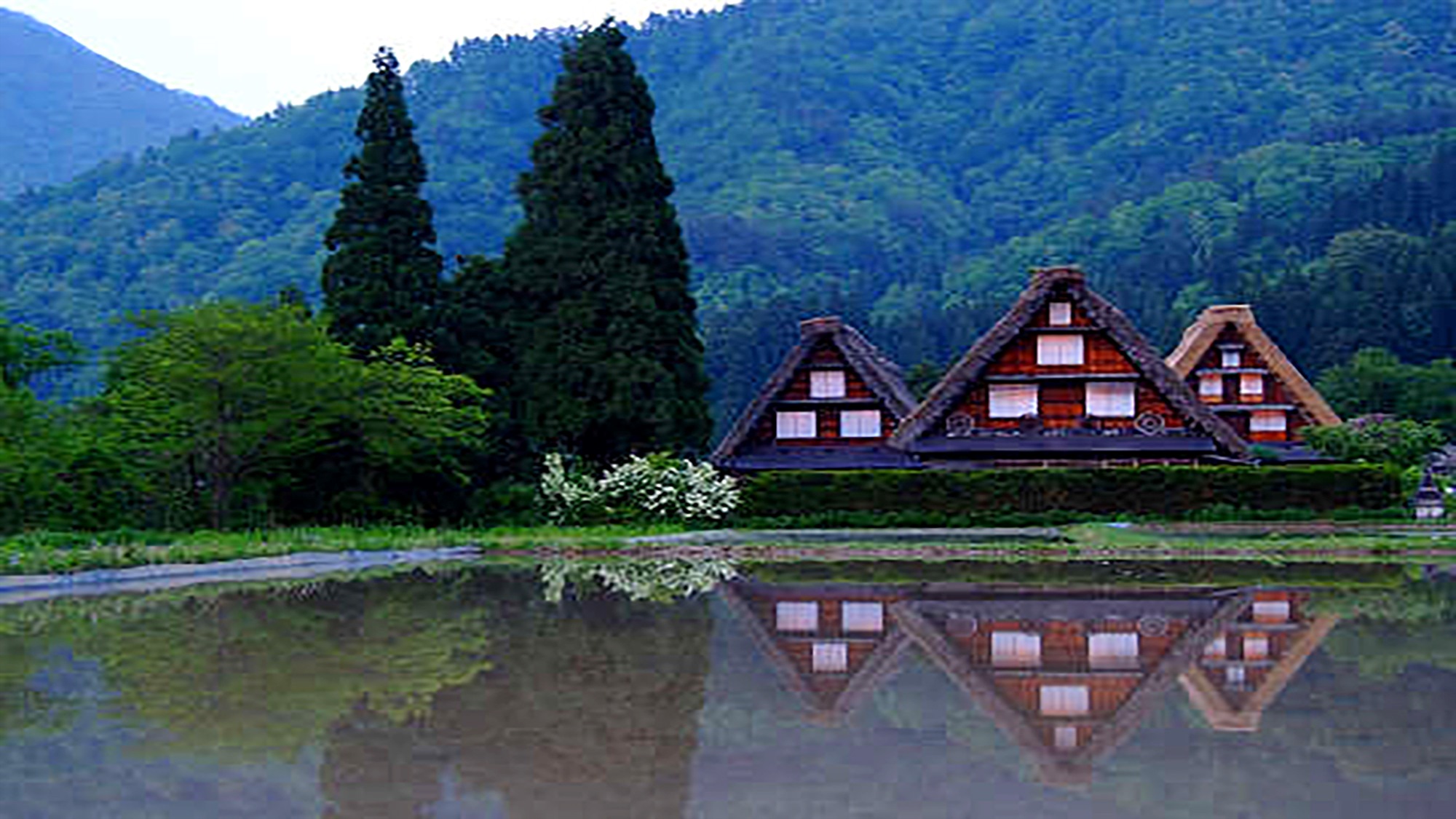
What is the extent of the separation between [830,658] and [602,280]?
27713 millimetres

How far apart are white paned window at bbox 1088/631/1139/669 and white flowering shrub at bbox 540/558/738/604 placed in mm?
7208

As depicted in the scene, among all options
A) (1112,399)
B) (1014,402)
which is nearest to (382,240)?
(1014,402)

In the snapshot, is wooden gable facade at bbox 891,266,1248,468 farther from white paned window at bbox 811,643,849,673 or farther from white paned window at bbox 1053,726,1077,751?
white paned window at bbox 1053,726,1077,751

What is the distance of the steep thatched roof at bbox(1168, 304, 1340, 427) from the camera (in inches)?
2265

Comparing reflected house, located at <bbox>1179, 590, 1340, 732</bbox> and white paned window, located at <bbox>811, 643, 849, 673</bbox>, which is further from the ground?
reflected house, located at <bbox>1179, 590, 1340, 732</bbox>

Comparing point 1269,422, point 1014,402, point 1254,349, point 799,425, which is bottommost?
point 799,425

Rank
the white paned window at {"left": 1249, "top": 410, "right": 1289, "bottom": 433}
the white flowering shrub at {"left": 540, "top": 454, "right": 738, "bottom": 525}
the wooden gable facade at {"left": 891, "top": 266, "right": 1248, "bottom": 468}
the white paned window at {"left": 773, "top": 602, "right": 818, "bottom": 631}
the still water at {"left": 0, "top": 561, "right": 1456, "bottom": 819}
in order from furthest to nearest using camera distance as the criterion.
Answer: the white paned window at {"left": 1249, "top": 410, "right": 1289, "bottom": 433} < the wooden gable facade at {"left": 891, "top": 266, "right": 1248, "bottom": 468} < the white flowering shrub at {"left": 540, "top": 454, "right": 738, "bottom": 525} < the white paned window at {"left": 773, "top": 602, "right": 818, "bottom": 631} < the still water at {"left": 0, "top": 561, "right": 1456, "bottom": 819}

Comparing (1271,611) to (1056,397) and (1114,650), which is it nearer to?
(1114,650)

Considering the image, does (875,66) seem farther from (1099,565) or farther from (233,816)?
(233,816)

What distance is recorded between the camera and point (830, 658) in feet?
52.1

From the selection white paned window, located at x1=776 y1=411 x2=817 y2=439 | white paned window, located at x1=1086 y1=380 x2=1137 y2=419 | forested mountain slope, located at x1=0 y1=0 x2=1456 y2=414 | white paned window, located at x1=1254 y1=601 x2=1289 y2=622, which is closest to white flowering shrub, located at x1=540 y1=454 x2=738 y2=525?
white paned window, located at x1=776 y1=411 x2=817 y2=439

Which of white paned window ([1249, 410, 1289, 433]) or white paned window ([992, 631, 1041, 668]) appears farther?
white paned window ([1249, 410, 1289, 433])

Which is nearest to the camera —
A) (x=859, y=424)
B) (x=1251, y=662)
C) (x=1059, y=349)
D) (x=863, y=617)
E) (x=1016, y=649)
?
(x=1251, y=662)

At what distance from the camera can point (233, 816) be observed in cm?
938
